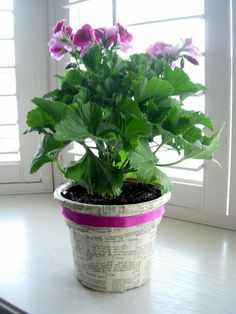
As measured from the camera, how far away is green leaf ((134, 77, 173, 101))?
2.10 ft

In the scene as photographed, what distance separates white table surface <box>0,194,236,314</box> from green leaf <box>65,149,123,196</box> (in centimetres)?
20

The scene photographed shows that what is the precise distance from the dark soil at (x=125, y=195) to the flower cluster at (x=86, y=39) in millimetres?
256

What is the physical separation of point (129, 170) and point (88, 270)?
0.20 meters

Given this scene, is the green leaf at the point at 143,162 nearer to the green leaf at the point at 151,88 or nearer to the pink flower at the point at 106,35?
the green leaf at the point at 151,88

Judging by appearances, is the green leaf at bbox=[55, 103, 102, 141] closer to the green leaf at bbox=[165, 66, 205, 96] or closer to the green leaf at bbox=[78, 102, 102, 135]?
the green leaf at bbox=[78, 102, 102, 135]

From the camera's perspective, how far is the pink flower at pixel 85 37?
0.70 m

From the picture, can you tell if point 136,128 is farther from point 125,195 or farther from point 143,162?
point 125,195

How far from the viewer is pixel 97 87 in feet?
2.22

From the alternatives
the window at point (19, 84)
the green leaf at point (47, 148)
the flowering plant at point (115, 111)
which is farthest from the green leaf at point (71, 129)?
the window at point (19, 84)

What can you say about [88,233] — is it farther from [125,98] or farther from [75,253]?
[125,98]

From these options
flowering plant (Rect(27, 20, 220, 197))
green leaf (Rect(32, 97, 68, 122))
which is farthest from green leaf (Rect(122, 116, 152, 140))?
green leaf (Rect(32, 97, 68, 122))

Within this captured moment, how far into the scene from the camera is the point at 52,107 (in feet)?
2.17

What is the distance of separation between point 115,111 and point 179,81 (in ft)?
0.41

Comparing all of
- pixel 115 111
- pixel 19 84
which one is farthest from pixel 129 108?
pixel 19 84
